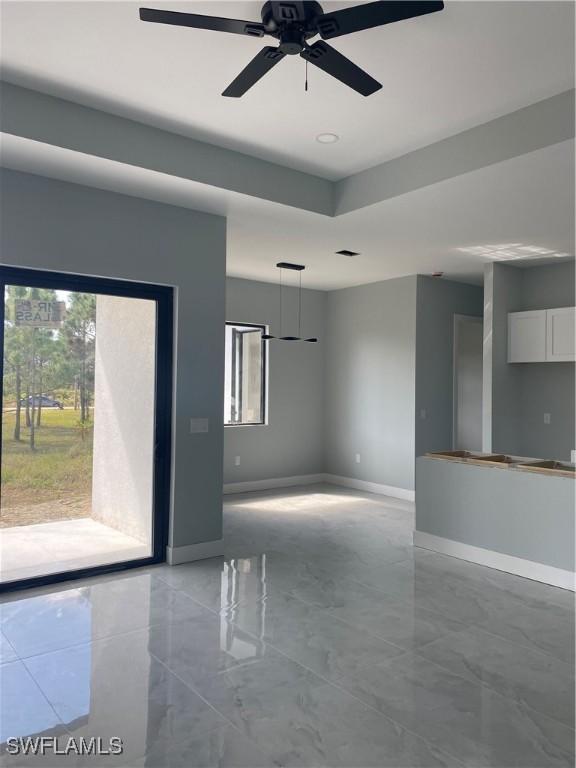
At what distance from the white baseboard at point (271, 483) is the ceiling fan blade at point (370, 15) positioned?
5824 mm

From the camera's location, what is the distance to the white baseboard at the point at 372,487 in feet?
23.6

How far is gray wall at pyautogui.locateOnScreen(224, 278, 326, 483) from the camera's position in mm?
7473

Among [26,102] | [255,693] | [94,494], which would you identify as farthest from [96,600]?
[26,102]

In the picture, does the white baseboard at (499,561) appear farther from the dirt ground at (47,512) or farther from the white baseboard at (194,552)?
the dirt ground at (47,512)

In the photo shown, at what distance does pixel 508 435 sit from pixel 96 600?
4.77 meters

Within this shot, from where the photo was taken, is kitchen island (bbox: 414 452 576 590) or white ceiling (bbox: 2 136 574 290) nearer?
white ceiling (bbox: 2 136 574 290)

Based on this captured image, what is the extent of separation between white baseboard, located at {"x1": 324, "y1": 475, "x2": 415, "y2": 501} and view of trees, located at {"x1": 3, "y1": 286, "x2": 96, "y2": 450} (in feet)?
13.9

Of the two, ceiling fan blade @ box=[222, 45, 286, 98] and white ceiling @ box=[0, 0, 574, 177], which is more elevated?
white ceiling @ box=[0, 0, 574, 177]

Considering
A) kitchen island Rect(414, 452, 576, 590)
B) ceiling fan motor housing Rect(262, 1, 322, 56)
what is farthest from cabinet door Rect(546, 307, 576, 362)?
ceiling fan motor housing Rect(262, 1, 322, 56)

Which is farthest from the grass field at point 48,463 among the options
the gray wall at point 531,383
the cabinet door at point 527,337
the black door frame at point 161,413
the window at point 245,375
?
the cabinet door at point 527,337

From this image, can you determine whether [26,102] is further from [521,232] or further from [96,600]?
[521,232]

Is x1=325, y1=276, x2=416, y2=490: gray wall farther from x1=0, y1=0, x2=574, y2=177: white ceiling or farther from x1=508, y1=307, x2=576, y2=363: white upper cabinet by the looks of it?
x1=0, y1=0, x2=574, y2=177: white ceiling

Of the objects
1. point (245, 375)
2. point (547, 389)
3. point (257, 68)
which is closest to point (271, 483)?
point (245, 375)

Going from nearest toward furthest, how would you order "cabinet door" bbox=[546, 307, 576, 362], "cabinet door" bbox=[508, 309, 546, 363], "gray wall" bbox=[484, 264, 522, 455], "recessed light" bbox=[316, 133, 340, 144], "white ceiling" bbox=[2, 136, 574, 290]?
"white ceiling" bbox=[2, 136, 574, 290] → "recessed light" bbox=[316, 133, 340, 144] → "cabinet door" bbox=[546, 307, 576, 362] → "cabinet door" bbox=[508, 309, 546, 363] → "gray wall" bbox=[484, 264, 522, 455]
